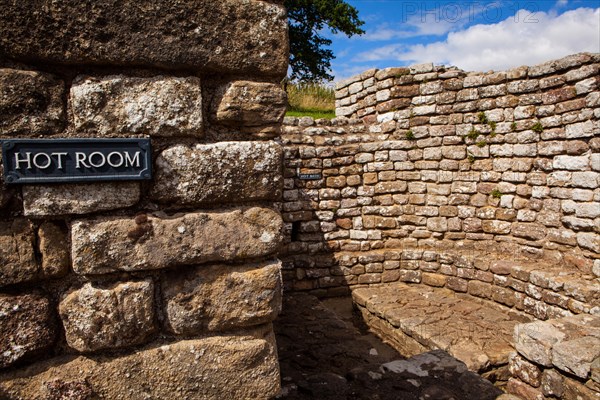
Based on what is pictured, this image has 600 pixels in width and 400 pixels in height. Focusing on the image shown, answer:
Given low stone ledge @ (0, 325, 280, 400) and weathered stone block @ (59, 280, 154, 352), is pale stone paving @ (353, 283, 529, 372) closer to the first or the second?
low stone ledge @ (0, 325, 280, 400)

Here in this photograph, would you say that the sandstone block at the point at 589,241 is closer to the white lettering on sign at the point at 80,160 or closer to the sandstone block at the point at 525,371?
the sandstone block at the point at 525,371

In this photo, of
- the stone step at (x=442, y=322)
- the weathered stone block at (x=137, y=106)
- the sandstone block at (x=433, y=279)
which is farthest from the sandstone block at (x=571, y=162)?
the weathered stone block at (x=137, y=106)

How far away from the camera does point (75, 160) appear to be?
1.45 m

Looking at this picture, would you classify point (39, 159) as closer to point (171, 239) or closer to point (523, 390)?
point (171, 239)

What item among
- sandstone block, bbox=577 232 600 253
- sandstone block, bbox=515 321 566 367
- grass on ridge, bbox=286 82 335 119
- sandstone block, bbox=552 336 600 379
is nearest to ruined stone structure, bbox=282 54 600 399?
sandstone block, bbox=577 232 600 253

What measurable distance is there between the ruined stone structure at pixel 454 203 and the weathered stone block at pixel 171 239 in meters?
3.81

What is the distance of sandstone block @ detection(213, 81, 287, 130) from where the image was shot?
1621 millimetres

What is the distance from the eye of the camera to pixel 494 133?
6301 mm

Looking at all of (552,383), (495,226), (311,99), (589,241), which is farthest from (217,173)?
(311,99)

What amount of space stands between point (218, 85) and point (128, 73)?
0.33 metres

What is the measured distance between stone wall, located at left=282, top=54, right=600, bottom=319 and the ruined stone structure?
0.7 inches

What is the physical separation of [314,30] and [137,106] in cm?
2190

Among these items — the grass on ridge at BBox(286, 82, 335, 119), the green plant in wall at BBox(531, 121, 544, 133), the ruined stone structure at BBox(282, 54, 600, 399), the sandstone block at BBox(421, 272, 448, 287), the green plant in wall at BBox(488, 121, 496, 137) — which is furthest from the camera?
the grass on ridge at BBox(286, 82, 335, 119)

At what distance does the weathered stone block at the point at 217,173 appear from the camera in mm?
1548
